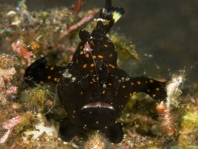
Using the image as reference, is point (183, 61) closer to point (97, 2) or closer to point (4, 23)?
point (97, 2)

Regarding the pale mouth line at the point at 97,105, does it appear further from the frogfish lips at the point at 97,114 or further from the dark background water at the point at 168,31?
the dark background water at the point at 168,31

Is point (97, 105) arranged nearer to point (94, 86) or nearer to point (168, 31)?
point (94, 86)

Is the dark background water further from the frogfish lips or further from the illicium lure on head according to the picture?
the frogfish lips

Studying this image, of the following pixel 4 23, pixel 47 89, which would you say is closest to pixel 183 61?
pixel 47 89

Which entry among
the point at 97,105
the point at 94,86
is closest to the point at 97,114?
the point at 97,105

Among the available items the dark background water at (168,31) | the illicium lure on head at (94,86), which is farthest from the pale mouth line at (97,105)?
the dark background water at (168,31)

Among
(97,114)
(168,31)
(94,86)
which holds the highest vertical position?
(168,31)
